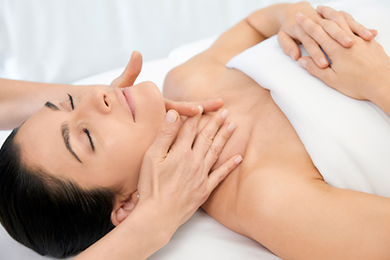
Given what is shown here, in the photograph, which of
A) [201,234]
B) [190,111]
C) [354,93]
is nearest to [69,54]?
[190,111]

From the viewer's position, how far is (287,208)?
0.81 m

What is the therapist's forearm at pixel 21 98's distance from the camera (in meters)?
1.29

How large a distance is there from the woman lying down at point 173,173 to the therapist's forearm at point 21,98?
0.39 metres

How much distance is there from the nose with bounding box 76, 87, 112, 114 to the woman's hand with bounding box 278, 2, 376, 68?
0.59 meters

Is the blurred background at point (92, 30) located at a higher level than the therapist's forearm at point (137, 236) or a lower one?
higher

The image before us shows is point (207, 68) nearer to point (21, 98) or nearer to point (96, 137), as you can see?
point (96, 137)

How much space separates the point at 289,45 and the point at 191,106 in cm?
38

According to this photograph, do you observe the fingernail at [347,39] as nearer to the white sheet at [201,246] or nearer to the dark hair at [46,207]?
the white sheet at [201,246]

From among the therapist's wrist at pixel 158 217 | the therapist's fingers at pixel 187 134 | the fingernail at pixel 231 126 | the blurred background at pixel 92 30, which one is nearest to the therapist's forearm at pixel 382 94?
the fingernail at pixel 231 126

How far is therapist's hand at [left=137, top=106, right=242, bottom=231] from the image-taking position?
2.92ft

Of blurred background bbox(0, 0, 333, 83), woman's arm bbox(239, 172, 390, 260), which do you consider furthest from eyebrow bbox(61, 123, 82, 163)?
blurred background bbox(0, 0, 333, 83)

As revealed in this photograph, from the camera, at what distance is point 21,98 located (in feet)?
4.28

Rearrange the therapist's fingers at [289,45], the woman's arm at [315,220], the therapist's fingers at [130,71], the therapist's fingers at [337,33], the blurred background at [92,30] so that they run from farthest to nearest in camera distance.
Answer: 1. the blurred background at [92,30]
2. the therapist's fingers at [130,71]
3. the therapist's fingers at [289,45]
4. the therapist's fingers at [337,33]
5. the woman's arm at [315,220]

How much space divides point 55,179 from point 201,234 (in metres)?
0.46
